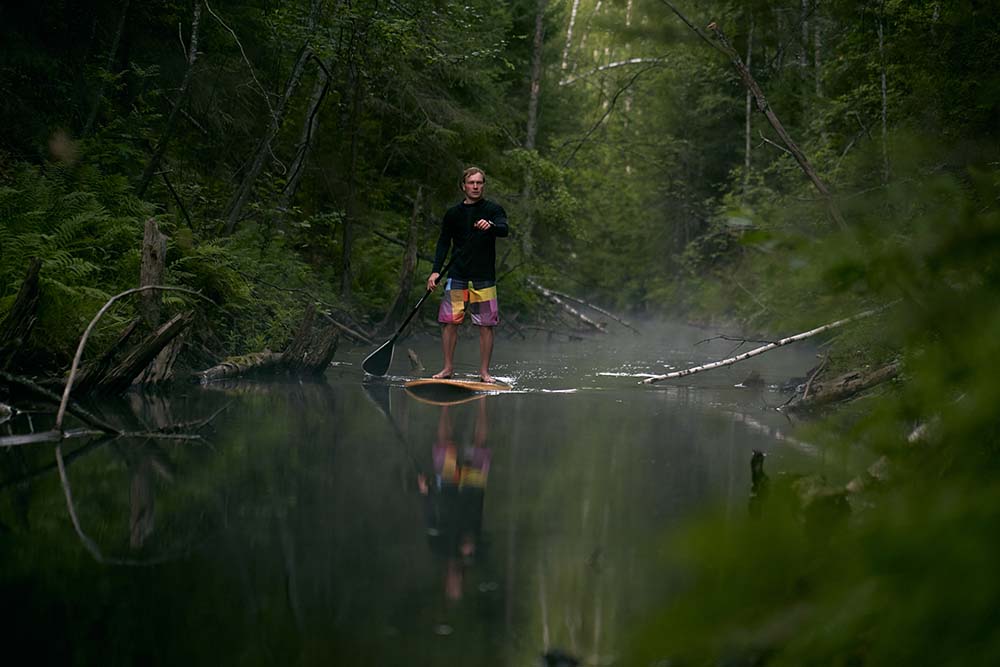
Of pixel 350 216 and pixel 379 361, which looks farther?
pixel 350 216

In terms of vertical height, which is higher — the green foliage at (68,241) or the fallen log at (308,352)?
the green foliage at (68,241)

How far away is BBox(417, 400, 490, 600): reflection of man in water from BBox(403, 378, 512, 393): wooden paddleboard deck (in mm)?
2793

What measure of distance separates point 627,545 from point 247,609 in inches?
60.6

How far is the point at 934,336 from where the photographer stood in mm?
1979

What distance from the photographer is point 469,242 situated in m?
11.1

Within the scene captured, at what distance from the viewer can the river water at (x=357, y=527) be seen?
280 cm

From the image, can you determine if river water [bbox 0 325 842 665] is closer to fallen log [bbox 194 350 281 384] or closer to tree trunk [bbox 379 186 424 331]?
fallen log [bbox 194 350 281 384]

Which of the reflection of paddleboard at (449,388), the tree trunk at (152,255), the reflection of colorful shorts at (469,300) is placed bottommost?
the reflection of paddleboard at (449,388)

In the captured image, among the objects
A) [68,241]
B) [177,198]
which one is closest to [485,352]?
[177,198]

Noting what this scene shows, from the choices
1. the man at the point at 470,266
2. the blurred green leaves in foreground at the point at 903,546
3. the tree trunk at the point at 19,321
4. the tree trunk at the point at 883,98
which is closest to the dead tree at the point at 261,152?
the man at the point at 470,266

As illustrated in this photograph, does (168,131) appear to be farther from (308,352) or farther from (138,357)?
(138,357)

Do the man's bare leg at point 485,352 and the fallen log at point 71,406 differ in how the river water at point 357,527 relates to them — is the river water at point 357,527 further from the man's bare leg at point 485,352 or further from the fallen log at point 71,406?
the man's bare leg at point 485,352

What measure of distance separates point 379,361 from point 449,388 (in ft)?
5.56

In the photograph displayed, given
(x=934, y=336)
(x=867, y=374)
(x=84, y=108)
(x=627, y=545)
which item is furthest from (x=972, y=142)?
(x=84, y=108)
